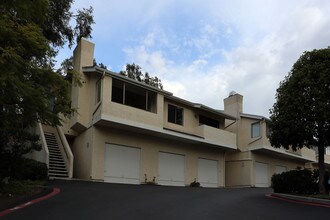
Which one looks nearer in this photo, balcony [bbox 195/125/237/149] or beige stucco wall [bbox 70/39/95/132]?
beige stucco wall [bbox 70/39/95/132]

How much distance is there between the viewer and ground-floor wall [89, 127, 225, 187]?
24.5m

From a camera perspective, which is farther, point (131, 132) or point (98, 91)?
point (131, 132)

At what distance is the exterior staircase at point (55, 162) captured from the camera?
22.5 m

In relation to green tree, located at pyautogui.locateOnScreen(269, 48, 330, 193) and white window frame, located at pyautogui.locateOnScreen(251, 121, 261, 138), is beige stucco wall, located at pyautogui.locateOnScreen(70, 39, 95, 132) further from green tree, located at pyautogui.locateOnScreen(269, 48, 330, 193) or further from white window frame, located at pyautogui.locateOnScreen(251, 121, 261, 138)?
white window frame, located at pyautogui.locateOnScreen(251, 121, 261, 138)

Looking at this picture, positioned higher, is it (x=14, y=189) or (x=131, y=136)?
(x=131, y=136)

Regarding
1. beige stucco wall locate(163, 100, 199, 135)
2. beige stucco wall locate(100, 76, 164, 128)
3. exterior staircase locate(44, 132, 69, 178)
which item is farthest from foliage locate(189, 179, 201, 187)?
exterior staircase locate(44, 132, 69, 178)

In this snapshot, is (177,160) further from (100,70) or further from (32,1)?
(32,1)

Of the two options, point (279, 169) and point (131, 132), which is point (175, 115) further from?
point (279, 169)

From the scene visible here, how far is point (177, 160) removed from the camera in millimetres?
29672

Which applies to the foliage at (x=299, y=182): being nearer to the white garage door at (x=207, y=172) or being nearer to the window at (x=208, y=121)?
the white garage door at (x=207, y=172)

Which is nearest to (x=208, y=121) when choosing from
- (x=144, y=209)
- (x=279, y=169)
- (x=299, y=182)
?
(x=279, y=169)

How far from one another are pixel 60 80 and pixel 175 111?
1881 cm

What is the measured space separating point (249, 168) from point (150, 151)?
1190cm

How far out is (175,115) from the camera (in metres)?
30.5
